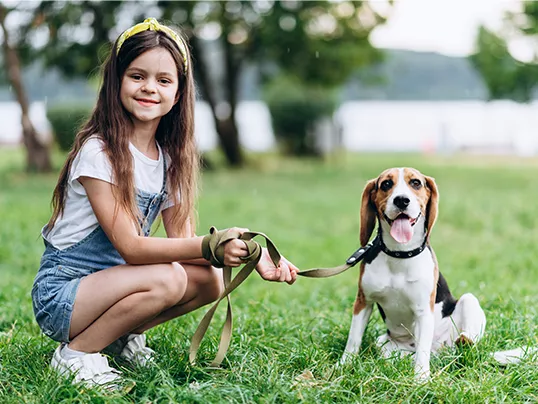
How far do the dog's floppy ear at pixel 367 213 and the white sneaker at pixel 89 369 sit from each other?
1.29m

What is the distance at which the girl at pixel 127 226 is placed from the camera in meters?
3.11

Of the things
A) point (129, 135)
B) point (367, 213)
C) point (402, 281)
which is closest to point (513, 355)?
point (402, 281)

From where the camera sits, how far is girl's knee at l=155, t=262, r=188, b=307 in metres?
3.13

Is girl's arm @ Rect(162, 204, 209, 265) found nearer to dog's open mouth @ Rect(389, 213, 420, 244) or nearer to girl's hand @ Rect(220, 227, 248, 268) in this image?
girl's hand @ Rect(220, 227, 248, 268)

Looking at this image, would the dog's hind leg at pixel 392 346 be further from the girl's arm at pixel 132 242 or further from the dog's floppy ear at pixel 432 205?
the girl's arm at pixel 132 242

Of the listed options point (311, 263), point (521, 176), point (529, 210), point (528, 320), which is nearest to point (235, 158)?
point (521, 176)

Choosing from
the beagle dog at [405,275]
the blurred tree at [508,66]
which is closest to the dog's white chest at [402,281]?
the beagle dog at [405,275]

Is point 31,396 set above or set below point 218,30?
below

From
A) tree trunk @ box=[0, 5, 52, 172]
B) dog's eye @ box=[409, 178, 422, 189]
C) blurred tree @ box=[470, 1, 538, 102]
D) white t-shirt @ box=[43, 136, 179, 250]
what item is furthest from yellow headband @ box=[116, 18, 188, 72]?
blurred tree @ box=[470, 1, 538, 102]

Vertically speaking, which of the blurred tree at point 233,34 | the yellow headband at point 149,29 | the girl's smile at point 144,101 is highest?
the blurred tree at point 233,34

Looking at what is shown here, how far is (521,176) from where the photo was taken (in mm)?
16719

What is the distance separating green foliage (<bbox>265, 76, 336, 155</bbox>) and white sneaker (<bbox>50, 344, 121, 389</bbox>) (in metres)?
21.6

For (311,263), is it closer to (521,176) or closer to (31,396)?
(31,396)

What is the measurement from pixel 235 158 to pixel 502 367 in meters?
16.1
